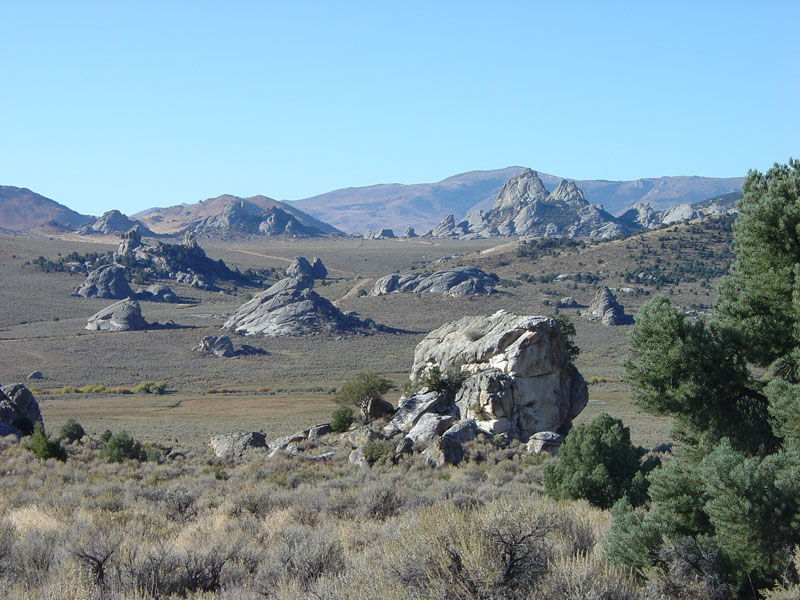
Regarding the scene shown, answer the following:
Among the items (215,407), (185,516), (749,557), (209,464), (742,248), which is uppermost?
(742,248)

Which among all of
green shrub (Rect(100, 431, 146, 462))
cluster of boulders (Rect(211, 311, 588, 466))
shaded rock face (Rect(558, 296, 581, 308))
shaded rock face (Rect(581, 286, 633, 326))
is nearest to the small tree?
cluster of boulders (Rect(211, 311, 588, 466))

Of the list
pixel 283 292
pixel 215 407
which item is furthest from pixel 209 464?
pixel 283 292

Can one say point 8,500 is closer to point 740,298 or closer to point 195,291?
point 740,298

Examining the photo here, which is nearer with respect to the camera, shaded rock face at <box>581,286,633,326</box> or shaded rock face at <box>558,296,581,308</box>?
shaded rock face at <box>581,286,633,326</box>

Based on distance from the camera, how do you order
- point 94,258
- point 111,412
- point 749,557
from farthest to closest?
point 94,258 → point 111,412 → point 749,557

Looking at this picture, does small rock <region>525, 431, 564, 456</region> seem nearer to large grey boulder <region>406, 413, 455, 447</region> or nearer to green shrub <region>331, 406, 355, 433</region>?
large grey boulder <region>406, 413, 455, 447</region>

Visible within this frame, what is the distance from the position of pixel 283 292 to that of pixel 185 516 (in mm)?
80333

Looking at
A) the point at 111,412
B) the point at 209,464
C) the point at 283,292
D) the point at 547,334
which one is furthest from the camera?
the point at 283,292

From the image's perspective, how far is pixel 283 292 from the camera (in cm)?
9169

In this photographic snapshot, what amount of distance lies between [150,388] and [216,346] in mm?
17006

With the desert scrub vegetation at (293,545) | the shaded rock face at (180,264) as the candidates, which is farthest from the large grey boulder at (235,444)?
the shaded rock face at (180,264)

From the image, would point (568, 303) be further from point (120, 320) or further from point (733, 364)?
point (733, 364)

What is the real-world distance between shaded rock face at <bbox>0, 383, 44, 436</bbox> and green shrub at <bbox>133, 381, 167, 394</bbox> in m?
24.1

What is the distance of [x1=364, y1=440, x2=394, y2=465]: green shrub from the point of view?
2156 cm
